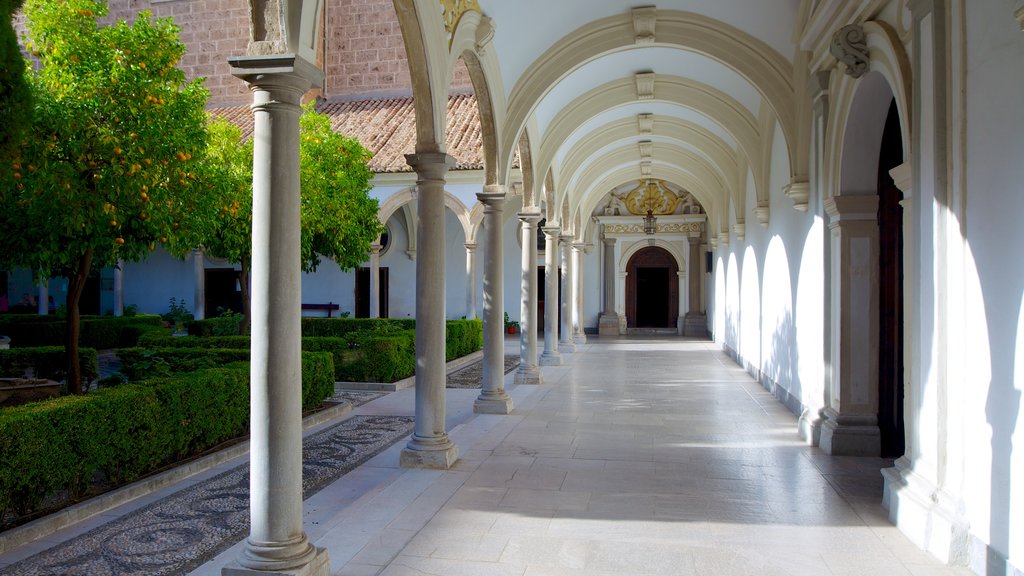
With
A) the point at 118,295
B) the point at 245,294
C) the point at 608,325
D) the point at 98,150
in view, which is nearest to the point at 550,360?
the point at 245,294

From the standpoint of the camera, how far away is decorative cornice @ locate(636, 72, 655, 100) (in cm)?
1016

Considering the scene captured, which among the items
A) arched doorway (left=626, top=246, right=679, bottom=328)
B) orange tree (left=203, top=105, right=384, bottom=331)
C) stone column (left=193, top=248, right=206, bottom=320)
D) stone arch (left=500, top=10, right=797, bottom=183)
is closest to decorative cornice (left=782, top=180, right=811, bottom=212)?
stone arch (left=500, top=10, right=797, bottom=183)

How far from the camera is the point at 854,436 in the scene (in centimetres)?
625

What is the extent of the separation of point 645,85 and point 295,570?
868 cm

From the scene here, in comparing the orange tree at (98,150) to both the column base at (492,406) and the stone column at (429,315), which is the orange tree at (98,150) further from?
the column base at (492,406)

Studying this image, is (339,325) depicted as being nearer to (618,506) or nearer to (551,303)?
(551,303)

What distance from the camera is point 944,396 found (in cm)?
407

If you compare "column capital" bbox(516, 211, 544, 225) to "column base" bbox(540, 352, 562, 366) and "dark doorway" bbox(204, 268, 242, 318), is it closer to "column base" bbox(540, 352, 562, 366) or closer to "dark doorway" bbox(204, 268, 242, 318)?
"column base" bbox(540, 352, 562, 366)

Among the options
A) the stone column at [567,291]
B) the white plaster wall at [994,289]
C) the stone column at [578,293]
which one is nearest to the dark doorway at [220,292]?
the stone column at [578,293]

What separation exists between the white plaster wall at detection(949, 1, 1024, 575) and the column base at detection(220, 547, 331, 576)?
3203 millimetres

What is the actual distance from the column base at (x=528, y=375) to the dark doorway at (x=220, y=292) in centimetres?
1539

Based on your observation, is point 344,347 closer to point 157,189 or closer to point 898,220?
point 157,189

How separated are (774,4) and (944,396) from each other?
182 inches

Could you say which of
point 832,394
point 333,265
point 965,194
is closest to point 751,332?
point 832,394
